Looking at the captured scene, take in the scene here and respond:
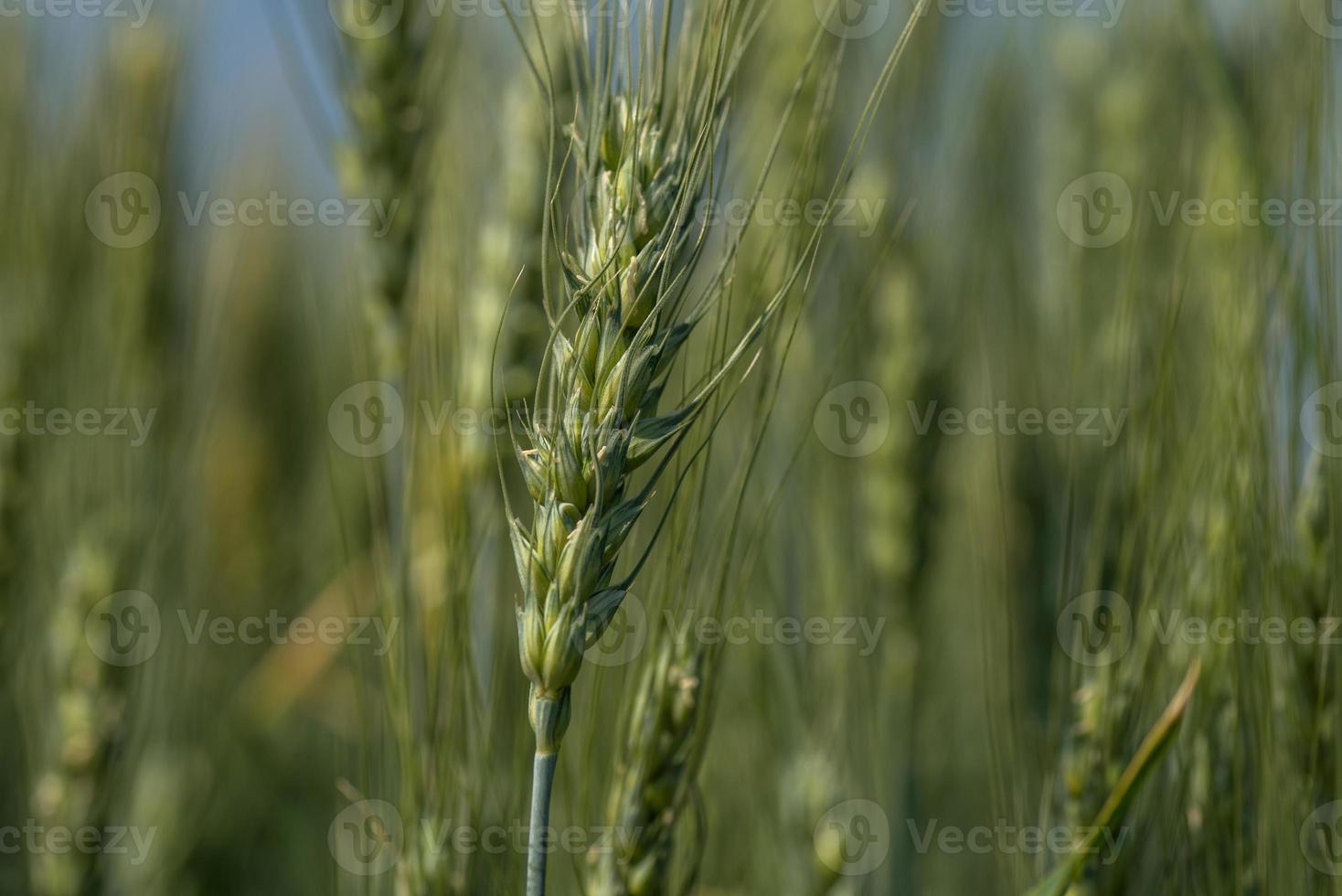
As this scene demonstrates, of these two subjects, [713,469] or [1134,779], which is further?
[713,469]

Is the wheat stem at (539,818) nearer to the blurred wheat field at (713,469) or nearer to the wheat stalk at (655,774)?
the blurred wheat field at (713,469)

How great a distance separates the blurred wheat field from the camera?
2.34 feet

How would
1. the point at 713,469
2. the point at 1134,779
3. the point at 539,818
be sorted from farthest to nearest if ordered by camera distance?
the point at 713,469
the point at 1134,779
the point at 539,818

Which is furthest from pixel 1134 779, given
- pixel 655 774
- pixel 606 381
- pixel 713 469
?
pixel 713 469

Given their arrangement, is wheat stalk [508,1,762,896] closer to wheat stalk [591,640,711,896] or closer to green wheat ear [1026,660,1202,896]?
wheat stalk [591,640,711,896]

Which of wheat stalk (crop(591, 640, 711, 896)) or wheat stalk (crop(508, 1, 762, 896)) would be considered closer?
wheat stalk (crop(508, 1, 762, 896))

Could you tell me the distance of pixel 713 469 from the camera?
4.72 feet

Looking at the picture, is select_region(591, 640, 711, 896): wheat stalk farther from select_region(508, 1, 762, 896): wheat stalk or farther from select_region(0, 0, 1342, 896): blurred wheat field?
select_region(508, 1, 762, 896): wheat stalk

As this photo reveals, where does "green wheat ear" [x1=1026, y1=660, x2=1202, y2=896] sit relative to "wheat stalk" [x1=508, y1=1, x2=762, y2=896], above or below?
below

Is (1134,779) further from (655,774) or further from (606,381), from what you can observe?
(606,381)

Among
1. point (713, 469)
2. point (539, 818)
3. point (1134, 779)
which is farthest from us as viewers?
point (713, 469)

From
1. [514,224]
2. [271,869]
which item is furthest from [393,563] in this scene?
[271,869]

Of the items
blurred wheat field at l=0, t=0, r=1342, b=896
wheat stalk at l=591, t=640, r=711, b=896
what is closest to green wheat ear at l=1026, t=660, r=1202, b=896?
blurred wheat field at l=0, t=0, r=1342, b=896

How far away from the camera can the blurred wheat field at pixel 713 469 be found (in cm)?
71
